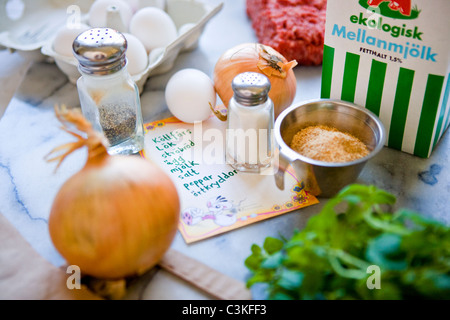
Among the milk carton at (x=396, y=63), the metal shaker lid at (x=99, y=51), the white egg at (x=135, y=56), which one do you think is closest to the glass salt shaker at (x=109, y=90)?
the metal shaker lid at (x=99, y=51)

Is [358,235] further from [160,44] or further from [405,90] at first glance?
[160,44]

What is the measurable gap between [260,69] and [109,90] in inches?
10.9

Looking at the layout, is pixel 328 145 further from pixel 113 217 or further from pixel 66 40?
pixel 66 40

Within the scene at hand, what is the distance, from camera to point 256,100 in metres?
0.76

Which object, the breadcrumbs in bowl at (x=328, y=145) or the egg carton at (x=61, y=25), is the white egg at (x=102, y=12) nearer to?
the egg carton at (x=61, y=25)

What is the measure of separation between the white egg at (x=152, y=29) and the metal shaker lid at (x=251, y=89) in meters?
0.34

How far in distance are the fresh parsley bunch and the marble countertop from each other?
0.35 feet

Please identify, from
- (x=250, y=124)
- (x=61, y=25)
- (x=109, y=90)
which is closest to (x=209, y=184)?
(x=250, y=124)

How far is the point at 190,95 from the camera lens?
902 mm

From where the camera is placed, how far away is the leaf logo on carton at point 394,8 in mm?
726

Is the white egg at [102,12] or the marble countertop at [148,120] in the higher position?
the white egg at [102,12]

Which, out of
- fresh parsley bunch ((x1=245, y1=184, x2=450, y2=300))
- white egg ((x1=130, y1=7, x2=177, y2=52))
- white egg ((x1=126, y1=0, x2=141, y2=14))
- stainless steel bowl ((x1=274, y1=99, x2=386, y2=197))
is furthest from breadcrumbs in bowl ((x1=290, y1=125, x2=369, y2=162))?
white egg ((x1=126, y1=0, x2=141, y2=14))
